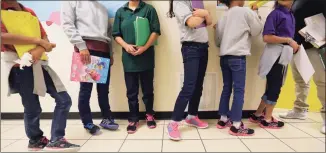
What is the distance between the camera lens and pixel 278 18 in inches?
52.9

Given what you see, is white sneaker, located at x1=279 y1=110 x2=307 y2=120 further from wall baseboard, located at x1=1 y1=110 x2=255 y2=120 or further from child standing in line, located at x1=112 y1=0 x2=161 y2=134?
child standing in line, located at x1=112 y1=0 x2=161 y2=134

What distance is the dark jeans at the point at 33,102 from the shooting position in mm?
1069

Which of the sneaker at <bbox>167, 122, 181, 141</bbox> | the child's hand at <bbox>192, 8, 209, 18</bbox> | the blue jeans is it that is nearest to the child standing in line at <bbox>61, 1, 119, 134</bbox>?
the sneaker at <bbox>167, 122, 181, 141</bbox>

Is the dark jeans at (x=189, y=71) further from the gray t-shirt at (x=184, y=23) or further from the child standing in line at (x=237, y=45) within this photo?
the child standing in line at (x=237, y=45)

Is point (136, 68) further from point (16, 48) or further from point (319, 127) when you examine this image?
point (319, 127)

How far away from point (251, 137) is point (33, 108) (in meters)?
1.39

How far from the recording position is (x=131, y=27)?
1.46 m

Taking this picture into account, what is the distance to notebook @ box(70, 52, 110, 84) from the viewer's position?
1.34m

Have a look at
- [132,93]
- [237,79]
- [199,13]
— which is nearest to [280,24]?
[237,79]

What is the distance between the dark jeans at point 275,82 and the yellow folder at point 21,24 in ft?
5.20

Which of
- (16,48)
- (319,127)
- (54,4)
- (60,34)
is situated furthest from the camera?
(60,34)

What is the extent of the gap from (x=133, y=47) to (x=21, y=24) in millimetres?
684

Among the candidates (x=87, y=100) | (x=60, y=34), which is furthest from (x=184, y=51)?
(x=60, y=34)

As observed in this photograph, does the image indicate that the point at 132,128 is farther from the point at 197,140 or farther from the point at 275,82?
the point at 275,82
